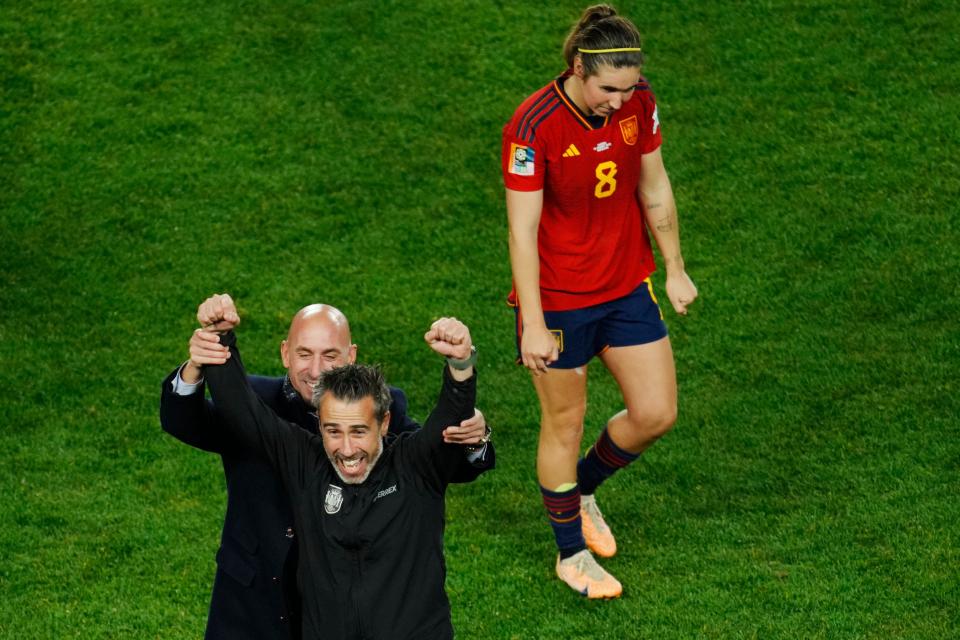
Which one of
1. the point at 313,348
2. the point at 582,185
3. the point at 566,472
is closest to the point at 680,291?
the point at 582,185

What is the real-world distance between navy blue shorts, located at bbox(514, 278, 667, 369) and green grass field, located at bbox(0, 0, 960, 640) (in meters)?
1.30

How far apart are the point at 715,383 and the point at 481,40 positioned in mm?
4548

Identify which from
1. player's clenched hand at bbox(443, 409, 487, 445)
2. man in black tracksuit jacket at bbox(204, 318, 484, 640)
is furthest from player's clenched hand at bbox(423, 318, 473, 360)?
player's clenched hand at bbox(443, 409, 487, 445)

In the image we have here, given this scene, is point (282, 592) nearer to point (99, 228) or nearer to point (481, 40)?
point (99, 228)

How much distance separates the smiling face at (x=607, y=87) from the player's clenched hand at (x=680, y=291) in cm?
95

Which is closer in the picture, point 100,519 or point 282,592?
point 282,592

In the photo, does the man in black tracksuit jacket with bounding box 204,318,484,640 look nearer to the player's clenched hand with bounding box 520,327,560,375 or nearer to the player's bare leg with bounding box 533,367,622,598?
the player's clenched hand with bounding box 520,327,560,375

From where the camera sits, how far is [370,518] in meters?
4.57

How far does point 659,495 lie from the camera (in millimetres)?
7750

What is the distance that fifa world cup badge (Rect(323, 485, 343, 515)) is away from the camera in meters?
4.59

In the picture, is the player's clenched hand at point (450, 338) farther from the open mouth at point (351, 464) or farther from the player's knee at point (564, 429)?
the player's knee at point (564, 429)

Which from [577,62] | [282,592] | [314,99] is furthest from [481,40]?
[282,592]

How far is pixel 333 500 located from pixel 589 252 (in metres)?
2.11

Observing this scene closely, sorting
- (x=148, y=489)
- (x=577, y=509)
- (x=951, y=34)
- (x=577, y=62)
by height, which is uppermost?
(x=577, y=62)
